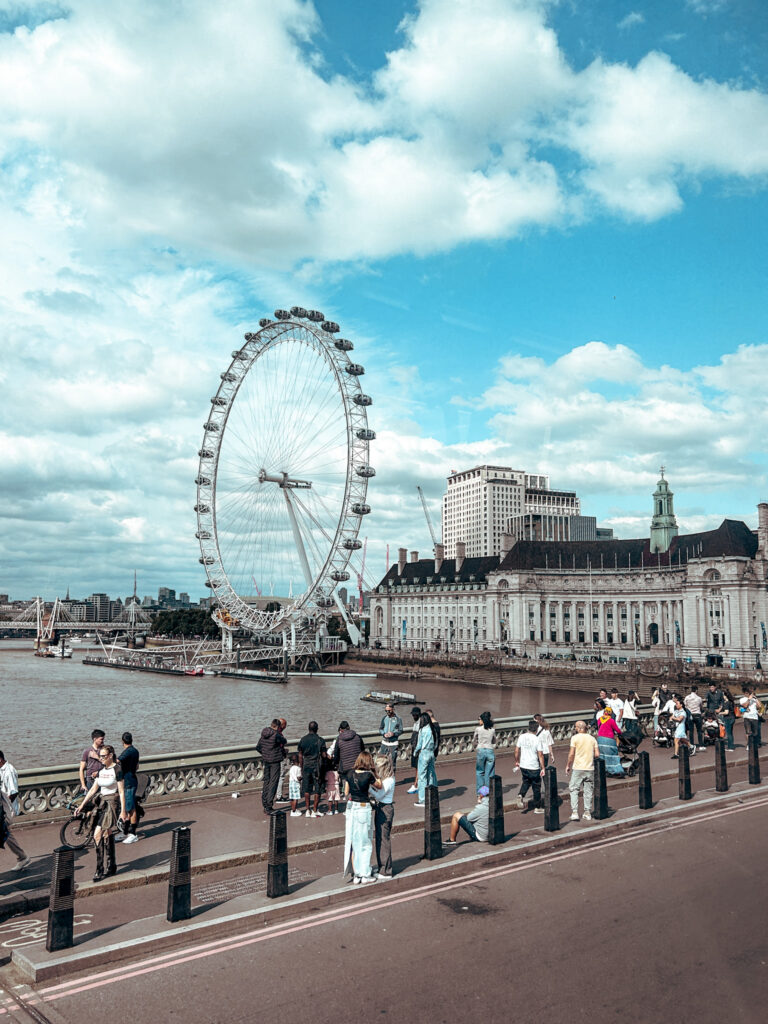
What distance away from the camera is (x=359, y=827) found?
12.8 m

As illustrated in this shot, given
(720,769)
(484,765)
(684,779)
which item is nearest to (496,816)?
(484,765)

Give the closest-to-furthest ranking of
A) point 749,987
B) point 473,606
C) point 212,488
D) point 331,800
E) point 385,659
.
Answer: point 749,987, point 331,800, point 212,488, point 385,659, point 473,606

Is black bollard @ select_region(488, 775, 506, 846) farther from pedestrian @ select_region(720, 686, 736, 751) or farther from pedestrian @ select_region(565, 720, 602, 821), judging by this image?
pedestrian @ select_region(720, 686, 736, 751)

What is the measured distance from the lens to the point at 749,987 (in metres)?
9.54

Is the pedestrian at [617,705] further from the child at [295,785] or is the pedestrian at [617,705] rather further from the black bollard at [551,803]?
the child at [295,785]

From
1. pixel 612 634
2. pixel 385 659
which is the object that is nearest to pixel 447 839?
pixel 385 659

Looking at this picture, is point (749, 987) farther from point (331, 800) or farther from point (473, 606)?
point (473, 606)

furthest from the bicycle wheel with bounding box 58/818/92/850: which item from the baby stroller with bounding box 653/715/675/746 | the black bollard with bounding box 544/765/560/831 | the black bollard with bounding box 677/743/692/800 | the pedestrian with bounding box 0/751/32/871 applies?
the baby stroller with bounding box 653/715/675/746

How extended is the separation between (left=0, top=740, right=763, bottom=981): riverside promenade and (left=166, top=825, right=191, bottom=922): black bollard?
0.21 m

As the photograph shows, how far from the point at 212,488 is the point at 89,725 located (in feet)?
216

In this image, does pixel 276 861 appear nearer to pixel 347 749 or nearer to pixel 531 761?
pixel 347 749

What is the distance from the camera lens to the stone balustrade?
656 inches

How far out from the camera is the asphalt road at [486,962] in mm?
8953

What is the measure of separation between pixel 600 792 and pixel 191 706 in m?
64.3
